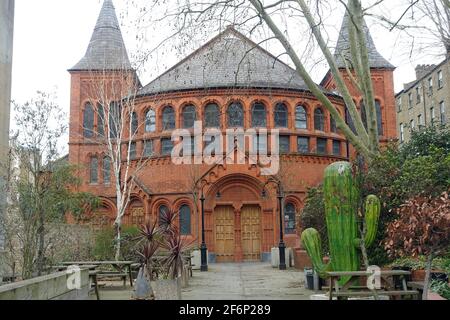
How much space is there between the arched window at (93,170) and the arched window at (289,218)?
13710 millimetres

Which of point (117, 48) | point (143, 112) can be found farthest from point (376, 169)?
point (117, 48)

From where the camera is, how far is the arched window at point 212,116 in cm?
3241

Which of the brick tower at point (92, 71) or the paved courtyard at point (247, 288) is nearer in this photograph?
the paved courtyard at point (247, 288)

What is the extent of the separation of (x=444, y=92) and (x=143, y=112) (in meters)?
28.9

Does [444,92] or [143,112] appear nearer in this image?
[143,112]

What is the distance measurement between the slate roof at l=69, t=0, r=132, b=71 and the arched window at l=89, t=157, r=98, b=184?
666cm

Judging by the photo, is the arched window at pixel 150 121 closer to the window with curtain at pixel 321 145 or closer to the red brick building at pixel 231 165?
the red brick building at pixel 231 165

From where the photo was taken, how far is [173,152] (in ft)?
107

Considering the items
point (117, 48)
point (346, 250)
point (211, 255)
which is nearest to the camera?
point (346, 250)

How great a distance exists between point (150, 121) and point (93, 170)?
6.47 metres

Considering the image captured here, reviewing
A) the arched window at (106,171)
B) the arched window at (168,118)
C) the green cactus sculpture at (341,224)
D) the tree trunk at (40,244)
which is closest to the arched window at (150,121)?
the arched window at (168,118)

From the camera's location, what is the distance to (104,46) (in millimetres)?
40750

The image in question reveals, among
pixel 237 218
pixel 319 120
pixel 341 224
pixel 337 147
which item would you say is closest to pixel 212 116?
pixel 237 218
